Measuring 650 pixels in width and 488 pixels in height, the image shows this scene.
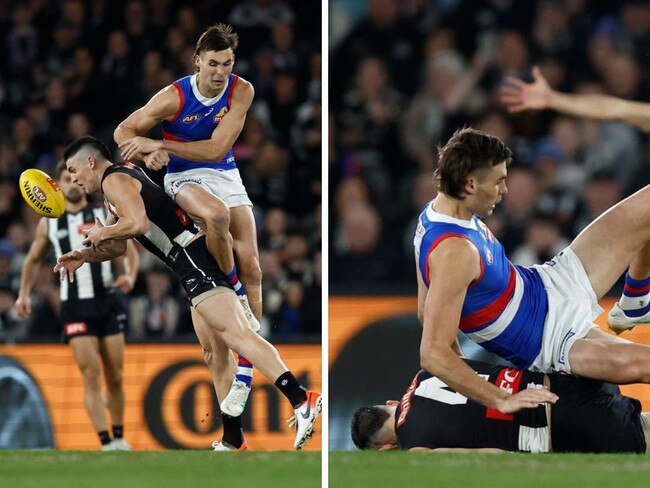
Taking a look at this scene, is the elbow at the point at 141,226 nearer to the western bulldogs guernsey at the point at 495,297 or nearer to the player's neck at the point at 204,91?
the player's neck at the point at 204,91

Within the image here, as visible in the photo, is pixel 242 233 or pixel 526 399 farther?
pixel 242 233

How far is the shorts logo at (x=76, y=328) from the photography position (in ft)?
32.8

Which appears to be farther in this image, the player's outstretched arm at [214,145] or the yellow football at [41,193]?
the yellow football at [41,193]

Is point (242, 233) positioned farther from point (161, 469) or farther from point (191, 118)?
point (161, 469)

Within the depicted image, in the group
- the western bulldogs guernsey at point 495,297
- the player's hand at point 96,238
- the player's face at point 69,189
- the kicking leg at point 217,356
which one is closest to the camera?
the western bulldogs guernsey at point 495,297

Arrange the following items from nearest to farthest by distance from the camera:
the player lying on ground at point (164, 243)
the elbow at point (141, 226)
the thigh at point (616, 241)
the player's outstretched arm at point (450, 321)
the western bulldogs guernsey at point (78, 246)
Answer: the player's outstretched arm at point (450, 321), the thigh at point (616, 241), the player lying on ground at point (164, 243), the elbow at point (141, 226), the western bulldogs guernsey at point (78, 246)

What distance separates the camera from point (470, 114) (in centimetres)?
1295

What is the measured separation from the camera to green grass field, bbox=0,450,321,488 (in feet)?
17.3

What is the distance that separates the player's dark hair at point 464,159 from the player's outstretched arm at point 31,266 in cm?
452

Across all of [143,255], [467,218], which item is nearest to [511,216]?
[143,255]

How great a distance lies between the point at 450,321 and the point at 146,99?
27.4ft

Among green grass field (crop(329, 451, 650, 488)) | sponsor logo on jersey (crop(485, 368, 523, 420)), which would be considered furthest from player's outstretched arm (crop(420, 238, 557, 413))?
green grass field (crop(329, 451, 650, 488))

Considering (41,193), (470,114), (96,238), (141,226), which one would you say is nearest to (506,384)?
(141,226)

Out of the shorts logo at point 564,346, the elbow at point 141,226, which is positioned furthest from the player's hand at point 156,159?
the shorts logo at point 564,346
